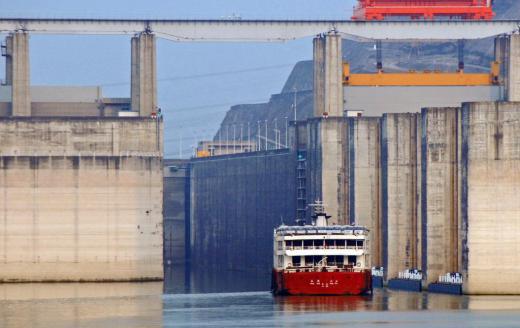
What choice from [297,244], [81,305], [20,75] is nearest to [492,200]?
[297,244]

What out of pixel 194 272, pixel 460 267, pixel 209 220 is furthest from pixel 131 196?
pixel 209 220

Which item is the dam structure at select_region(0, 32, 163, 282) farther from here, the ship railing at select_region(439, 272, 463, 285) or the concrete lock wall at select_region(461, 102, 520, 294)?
the concrete lock wall at select_region(461, 102, 520, 294)

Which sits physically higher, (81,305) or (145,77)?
(145,77)

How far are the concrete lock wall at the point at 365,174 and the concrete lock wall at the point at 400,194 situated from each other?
897 cm

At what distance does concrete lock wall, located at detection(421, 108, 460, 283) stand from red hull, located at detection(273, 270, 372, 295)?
6908mm

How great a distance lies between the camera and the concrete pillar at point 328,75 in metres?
149

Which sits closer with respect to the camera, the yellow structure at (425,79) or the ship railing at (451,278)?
the ship railing at (451,278)

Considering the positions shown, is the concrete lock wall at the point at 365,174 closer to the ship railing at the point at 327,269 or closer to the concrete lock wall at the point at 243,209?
the concrete lock wall at the point at 243,209

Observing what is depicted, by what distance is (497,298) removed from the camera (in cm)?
10931

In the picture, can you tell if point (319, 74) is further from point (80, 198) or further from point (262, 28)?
point (80, 198)

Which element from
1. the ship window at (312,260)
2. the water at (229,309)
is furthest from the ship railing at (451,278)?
the ship window at (312,260)

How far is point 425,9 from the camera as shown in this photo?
154 meters

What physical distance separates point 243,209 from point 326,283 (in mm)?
71803

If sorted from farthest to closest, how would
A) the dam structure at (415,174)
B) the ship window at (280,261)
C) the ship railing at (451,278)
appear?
1. the ship window at (280,261)
2. the ship railing at (451,278)
3. the dam structure at (415,174)
